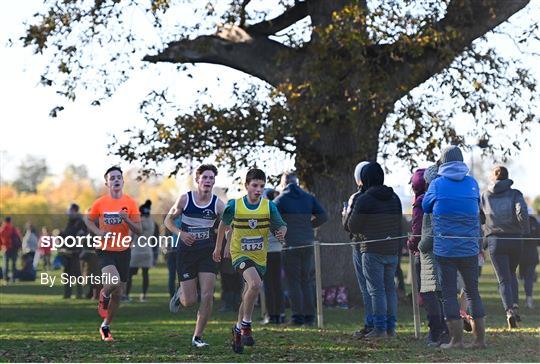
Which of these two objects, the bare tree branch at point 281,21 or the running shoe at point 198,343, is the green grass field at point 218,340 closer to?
the running shoe at point 198,343

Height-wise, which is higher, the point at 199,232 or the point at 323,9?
the point at 323,9

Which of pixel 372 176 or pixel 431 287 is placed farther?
pixel 372 176

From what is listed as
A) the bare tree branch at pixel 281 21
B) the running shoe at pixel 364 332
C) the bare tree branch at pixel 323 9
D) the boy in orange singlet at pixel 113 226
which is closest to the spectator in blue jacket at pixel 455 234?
the running shoe at pixel 364 332

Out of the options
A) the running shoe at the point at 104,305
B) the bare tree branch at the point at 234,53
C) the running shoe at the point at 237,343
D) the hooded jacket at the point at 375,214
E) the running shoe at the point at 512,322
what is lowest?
the running shoe at the point at 237,343

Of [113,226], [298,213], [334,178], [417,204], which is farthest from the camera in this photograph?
[334,178]

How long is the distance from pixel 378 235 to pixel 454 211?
1816 mm

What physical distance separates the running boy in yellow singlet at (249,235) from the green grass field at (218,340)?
0.41 metres

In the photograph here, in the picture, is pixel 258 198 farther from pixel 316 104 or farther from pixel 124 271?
pixel 316 104

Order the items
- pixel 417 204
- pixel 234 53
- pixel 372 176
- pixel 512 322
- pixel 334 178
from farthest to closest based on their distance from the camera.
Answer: pixel 234 53 < pixel 334 178 < pixel 512 322 < pixel 372 176 < pixel 417 204

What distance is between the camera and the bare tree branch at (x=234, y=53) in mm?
21828

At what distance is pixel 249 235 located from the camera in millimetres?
12898

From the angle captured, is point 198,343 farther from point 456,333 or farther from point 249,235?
point 456,333

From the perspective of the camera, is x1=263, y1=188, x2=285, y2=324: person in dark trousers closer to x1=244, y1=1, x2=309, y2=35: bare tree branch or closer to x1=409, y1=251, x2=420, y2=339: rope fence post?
x1=409, y1=251, x2=420, y2=339: rope fence post

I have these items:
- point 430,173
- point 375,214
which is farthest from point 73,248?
point 430,173
